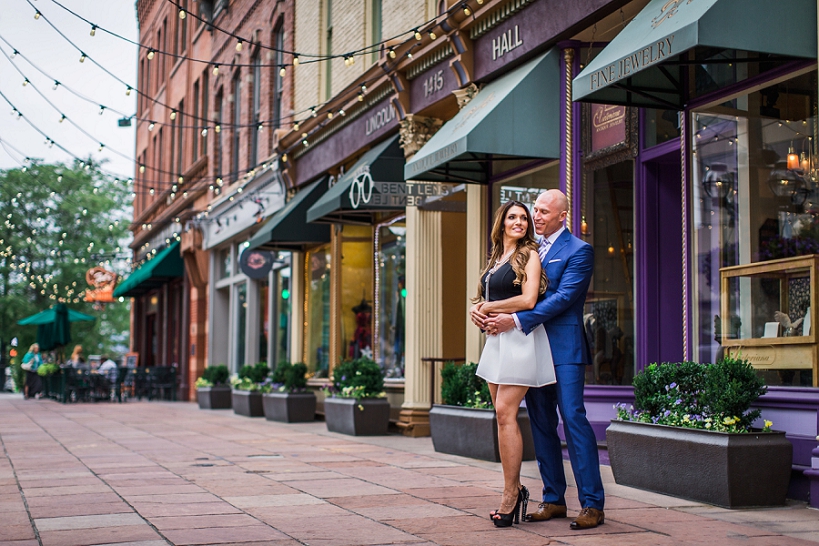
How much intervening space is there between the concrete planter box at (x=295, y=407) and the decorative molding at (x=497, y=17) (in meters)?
7.38

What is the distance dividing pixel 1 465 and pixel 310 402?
756 centimetres

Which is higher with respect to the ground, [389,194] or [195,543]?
[389,194]

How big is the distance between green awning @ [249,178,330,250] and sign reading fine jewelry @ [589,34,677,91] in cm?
1020

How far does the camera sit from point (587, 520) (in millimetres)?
5738

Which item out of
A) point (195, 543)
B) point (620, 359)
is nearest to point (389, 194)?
point (620, 359)

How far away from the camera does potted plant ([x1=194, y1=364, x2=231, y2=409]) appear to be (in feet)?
72.6

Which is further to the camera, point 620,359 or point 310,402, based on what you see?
point 310,402

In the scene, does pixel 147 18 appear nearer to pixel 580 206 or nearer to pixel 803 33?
pixel 580 206

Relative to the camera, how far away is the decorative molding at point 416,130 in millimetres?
13891

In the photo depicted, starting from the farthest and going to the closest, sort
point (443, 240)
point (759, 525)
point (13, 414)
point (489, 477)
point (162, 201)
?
point (162, 201) < point (13, 414) < point (443, 240) < point (489, 477) < point (759, 525)

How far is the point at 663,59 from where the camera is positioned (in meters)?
7.23

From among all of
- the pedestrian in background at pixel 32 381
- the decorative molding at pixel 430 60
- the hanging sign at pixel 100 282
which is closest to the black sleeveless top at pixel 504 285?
the decorative molding at pixel 430 60

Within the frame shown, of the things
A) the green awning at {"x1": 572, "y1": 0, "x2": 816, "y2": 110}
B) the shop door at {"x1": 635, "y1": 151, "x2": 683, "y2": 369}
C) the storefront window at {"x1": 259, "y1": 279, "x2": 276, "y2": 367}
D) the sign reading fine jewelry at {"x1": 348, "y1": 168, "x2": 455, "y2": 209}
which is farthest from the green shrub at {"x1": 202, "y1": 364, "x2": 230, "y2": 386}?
the green awning at {"x1": 572, "y1": 0, "x2": 816, "y2": 110}

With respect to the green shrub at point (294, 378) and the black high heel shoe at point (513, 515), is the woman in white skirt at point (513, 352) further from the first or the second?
the green shrub at point (294, 378)
